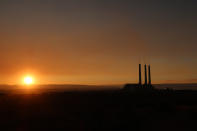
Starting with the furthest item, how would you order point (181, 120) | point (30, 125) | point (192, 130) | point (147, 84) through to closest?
point (147, 84)
point (181, 120)
point (30, 125)
point (192, 130)

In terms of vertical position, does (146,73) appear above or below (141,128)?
above

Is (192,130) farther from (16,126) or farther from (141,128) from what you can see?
(16,126)

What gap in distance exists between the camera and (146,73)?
213ft

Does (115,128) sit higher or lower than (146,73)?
lower

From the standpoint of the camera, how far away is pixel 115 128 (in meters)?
14.9

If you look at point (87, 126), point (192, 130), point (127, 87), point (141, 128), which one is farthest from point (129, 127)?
point (127, 87)

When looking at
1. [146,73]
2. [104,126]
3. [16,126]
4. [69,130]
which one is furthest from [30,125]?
[146,73]

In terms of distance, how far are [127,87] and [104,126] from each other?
46.7m

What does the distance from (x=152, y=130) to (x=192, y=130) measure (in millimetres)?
2487

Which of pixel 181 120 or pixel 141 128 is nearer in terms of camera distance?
pixel 141 128

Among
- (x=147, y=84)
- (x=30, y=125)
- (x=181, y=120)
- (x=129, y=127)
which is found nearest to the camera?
(x=129, y=127)

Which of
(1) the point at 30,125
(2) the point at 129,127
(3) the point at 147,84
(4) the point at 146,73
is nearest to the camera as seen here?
(2) the point at 129,127

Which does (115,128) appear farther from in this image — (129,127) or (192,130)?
(192,130)

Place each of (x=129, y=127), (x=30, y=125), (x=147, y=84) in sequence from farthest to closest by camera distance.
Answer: (x=147, y=84) < (x=30, y=125) < (x=129, y=127)
